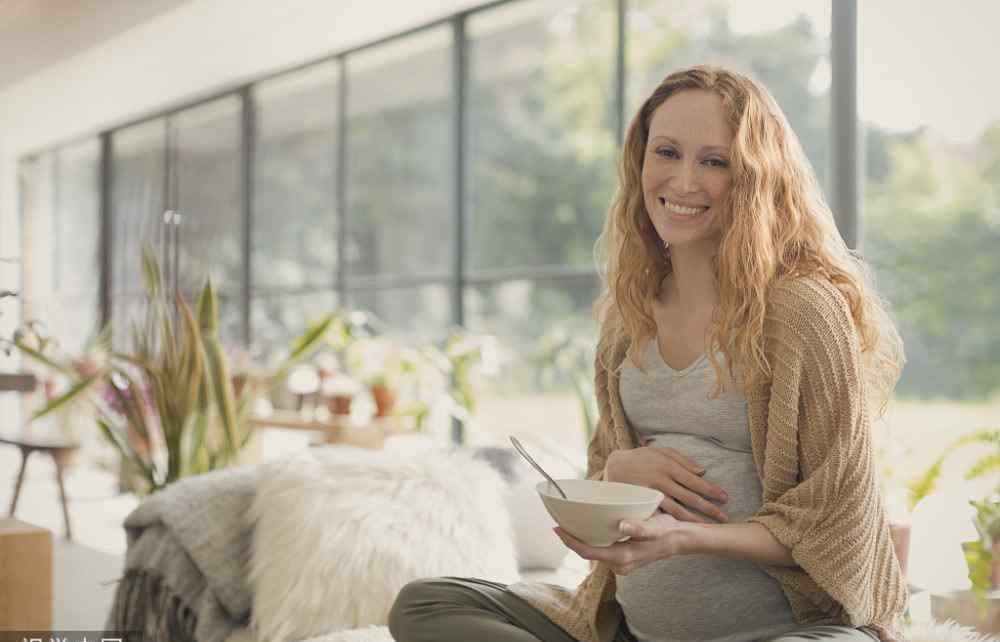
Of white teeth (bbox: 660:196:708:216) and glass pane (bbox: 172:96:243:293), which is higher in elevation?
glass pane (bbox: 172:96:243:293)

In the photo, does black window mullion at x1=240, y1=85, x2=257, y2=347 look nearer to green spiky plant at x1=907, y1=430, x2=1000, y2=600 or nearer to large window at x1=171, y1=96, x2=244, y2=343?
large window at x1=171, y1=96, x2=244, y2=343

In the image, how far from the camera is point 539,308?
16.0 metres

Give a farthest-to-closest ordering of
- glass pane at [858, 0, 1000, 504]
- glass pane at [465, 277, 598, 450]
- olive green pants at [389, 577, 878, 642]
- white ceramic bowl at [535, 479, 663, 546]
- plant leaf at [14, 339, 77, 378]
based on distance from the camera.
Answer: glass pane at [465, 277, 598, 450], glass pane at [858, 0, 1000, 504], plant leaf at [14, 339, 77, 378], olive green pants at [389, 577, 878, 642], white ceramic bowl at [535, 479, 663, 546]

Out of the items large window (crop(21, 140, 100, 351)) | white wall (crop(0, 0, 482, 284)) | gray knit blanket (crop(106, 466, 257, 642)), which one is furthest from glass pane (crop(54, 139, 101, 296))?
gray knit blanket (crop(106, 466, 257, 642))

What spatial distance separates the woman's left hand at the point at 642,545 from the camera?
1.35m

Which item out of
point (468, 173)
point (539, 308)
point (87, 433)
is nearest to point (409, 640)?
point (468, 173)

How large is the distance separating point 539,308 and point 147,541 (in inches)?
536

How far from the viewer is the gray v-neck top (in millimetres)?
1539

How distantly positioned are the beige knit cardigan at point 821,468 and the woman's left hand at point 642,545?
175 millimetres

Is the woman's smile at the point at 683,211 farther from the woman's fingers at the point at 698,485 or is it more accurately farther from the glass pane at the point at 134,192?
the glass pane at the point at 134,192

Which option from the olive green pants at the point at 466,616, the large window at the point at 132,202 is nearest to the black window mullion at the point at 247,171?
the large window at the point at 132,202

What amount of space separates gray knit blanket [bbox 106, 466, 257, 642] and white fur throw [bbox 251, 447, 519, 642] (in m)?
0.08

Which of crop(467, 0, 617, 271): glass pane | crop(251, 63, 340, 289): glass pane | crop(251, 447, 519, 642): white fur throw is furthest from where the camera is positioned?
crop(467, 0, 617, 271): glass pane

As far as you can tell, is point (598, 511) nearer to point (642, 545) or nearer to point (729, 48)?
point (642, 545)
